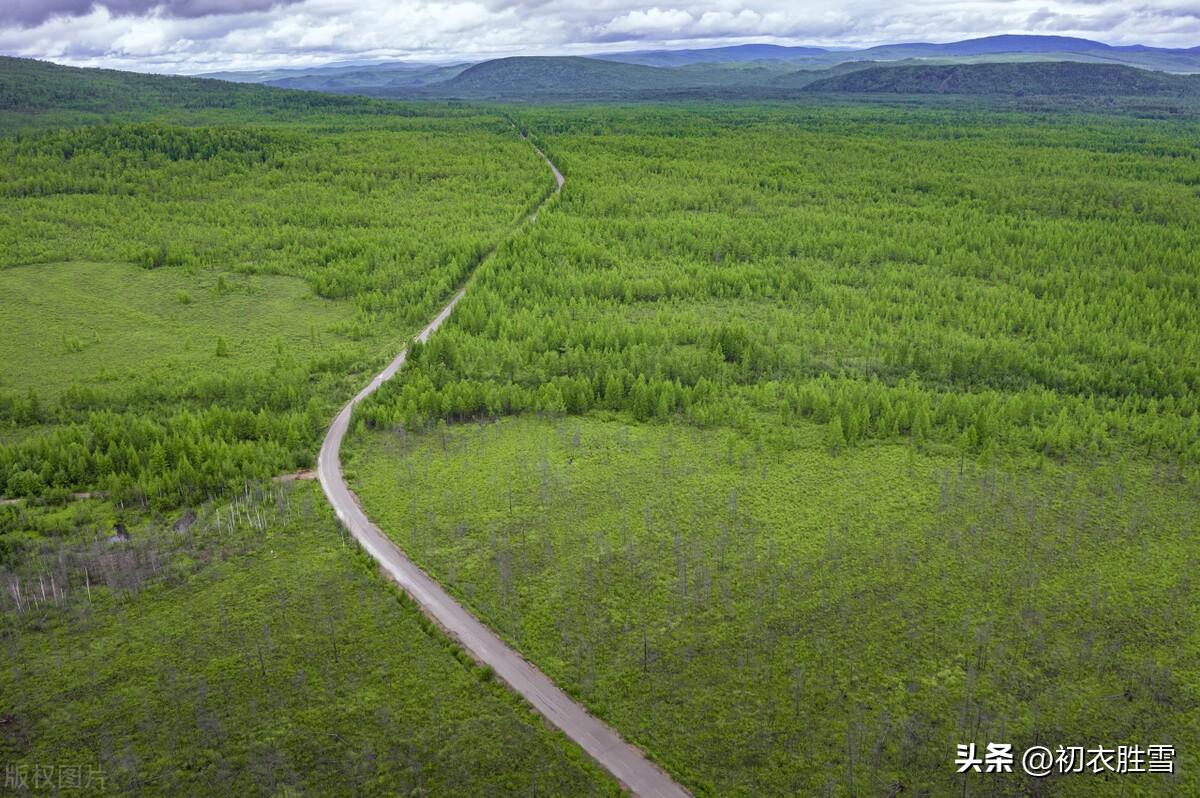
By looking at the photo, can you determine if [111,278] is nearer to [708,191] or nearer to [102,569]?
[102,569]

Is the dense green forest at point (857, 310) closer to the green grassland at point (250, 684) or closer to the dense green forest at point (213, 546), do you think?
the dense green forest at point (213, 546)

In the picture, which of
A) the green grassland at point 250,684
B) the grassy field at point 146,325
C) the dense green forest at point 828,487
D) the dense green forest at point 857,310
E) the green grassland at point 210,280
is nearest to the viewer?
the green grassland at point 250,684

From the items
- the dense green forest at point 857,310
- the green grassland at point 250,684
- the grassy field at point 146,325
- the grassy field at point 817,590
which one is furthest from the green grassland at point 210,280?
the grassy field at point 817,590

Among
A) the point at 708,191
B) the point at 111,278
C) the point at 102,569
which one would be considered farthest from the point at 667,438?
the point at 708,191

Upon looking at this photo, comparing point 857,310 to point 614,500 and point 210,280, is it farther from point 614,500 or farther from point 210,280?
point 210,280

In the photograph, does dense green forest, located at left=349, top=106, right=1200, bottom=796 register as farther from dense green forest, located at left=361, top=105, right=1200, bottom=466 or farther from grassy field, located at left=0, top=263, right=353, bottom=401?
grassy field, located at left=0, top=263, right=353, bottom=401

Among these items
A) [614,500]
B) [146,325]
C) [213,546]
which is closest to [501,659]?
[614,500]
